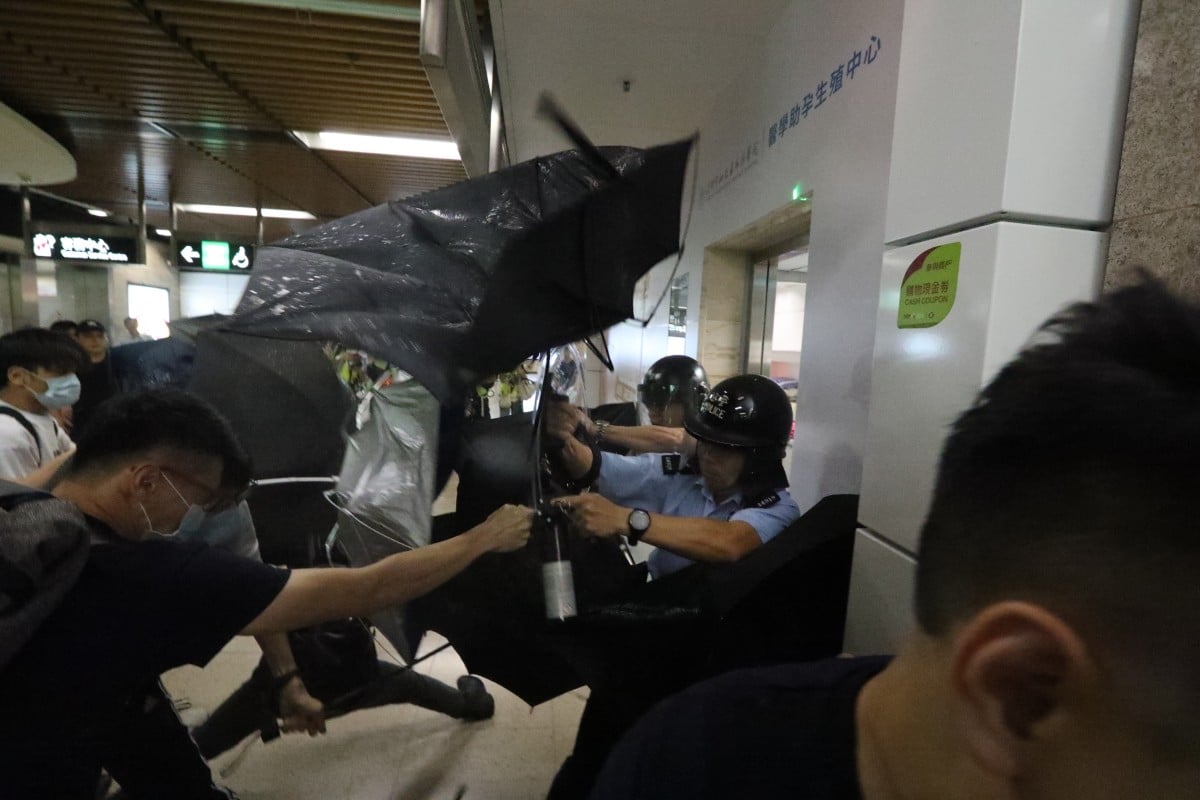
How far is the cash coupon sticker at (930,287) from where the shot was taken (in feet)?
3.70

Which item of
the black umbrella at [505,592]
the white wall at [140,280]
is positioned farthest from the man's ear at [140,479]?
the white wall at [140,280]

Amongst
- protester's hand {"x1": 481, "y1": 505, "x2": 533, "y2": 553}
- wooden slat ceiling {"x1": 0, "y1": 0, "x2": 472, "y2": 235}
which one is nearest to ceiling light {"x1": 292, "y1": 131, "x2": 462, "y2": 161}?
wooden slat ceiling {"x1": 0, "y1": 0, "x2": 472, "y2": 235}

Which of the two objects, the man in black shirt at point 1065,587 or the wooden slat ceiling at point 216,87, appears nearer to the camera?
the man in black shirt at point 1065,587

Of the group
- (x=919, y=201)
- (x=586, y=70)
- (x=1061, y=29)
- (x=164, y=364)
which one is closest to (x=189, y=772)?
(x=164, y=364)

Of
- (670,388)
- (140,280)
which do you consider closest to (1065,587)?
(670,388)

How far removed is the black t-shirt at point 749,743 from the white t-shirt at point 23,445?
253 centimetres

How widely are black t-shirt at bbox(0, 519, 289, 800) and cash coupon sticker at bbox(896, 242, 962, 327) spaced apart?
143cm

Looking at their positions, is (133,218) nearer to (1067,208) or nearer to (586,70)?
(586,70)

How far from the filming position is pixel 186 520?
1.34 metres

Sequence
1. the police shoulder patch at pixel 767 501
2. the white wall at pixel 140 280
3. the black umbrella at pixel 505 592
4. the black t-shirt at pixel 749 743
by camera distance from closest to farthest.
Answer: the black t-shirt at pixel 749 743
the black umbrella at pixel 505 592
the police shoulder patch at pixel 767 501
the white wall at pixel 140 280

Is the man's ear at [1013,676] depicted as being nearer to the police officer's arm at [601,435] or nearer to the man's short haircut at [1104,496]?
the man's short haircut at [1104,496]

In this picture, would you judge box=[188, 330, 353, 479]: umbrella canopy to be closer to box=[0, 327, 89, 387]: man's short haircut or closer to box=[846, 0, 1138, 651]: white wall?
box=[846, 0, 1138, 651]: white wall

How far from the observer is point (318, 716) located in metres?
1.66

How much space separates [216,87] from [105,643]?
12.5ft
